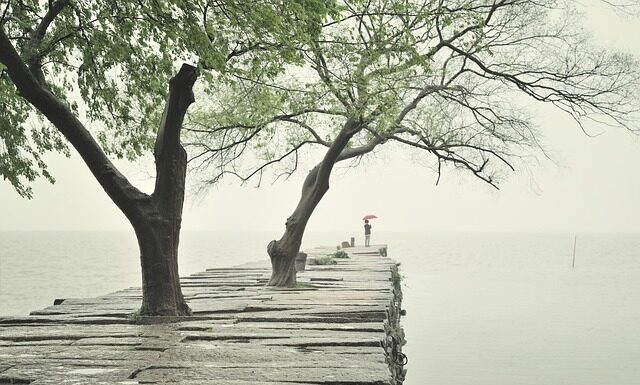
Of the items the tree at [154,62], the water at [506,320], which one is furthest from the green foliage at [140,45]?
the water at [506,320]

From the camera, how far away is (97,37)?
10508 mm

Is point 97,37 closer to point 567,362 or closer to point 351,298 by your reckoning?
point 351,298

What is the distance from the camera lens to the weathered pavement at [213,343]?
6993 mm

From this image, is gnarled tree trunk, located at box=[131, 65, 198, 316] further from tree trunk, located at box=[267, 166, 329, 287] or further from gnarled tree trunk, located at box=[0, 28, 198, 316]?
tree trunk, located at box=[267, 166, 329, 287]

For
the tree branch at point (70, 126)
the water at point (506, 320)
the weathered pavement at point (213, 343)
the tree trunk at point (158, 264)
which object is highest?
the tree branch at point (70, 126)

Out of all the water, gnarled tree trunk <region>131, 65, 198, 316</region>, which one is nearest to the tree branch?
gnarled tree trunk <region>131, 65, 198, 316</region>

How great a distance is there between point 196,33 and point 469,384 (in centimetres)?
1224

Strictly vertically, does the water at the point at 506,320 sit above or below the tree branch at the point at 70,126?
below

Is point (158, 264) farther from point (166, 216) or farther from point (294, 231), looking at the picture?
point (294, 231)

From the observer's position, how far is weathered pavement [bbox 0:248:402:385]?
699 centimetres

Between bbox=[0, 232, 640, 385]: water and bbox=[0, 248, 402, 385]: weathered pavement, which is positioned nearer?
bbox=[0, 248, 402, 385]: weathered pavement

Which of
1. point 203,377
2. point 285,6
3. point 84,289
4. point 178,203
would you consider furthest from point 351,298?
point 84,289

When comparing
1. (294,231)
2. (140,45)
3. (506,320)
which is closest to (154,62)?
(140,45)

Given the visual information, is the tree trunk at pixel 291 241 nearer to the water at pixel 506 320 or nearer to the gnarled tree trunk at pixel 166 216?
the water at pixel 506 320
